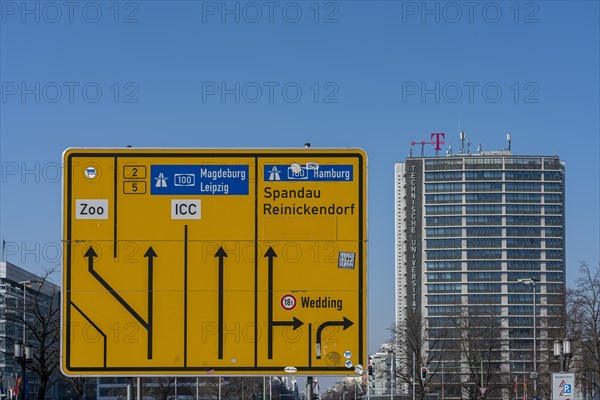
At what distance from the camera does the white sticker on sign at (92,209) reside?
1377 centimetres

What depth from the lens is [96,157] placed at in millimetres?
13742

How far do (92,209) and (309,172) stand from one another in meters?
3.02

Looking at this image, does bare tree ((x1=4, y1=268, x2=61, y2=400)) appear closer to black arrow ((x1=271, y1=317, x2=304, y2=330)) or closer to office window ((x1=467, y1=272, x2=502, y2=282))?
black arrow ((x1=271, y1=317, x2=304, y2=330))

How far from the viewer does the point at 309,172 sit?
13648 mm

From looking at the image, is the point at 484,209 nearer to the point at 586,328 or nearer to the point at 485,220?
the point at 485,220

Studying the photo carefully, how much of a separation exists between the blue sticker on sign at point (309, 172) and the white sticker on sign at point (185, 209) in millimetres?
1033

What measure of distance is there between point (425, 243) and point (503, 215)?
15531 mm

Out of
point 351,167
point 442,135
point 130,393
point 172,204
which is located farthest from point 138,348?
point 442,135

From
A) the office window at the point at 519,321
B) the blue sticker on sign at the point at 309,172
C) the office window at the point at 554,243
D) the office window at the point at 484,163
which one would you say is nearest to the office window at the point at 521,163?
the office window at the point at 484,163

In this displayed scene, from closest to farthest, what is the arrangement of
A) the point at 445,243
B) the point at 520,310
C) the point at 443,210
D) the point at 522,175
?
the point at 520,310
the point at 522,175
the point at 445,243
the point at 443,210

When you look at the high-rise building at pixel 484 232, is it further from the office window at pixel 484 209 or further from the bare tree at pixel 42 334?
the bare tree at pixel 42 334

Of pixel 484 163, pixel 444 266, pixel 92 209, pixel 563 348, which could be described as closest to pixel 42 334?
pixel 563 348

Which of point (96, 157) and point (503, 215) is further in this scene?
point (503, 215)

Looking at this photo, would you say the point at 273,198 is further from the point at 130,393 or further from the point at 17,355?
the point at 17,355
